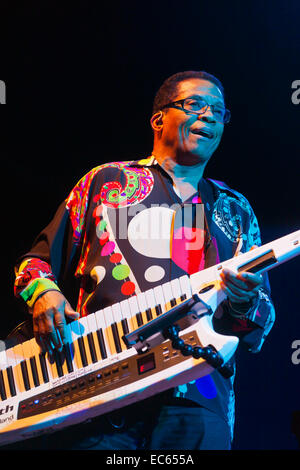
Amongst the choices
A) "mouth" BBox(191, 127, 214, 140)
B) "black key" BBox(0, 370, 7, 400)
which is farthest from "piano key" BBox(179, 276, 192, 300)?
"mouth" BBox(191, 127, 214, 140)

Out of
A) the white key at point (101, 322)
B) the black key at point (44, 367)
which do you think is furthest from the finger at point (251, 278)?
the black key at point (44, 367)

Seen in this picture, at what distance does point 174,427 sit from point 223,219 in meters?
0.86

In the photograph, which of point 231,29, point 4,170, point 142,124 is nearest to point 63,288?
point 4,170

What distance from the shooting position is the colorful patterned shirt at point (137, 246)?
5.46 feet

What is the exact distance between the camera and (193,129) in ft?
6.59

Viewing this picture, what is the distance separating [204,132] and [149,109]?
0.80 metres

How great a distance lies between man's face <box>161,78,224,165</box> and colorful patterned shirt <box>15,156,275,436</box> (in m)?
0.13

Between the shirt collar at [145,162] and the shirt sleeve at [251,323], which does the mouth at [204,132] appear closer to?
the shirt collar at [145,162]

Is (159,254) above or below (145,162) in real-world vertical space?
below

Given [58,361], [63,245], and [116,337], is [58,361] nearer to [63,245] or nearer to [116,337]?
[116,337]

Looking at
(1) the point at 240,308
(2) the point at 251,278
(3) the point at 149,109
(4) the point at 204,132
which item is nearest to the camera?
(2) the point at 251,278

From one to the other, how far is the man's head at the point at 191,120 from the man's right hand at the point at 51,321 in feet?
2.81

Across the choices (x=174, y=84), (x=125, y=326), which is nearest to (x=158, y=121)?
(x=174, y=84)
